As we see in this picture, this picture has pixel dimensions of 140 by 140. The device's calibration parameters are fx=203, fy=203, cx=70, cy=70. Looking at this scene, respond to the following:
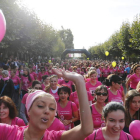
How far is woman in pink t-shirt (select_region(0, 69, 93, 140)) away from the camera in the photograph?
176cm

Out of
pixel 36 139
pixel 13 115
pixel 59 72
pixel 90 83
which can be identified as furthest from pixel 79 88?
pixel 90 83

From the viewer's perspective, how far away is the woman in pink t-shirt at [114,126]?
96.3 inches

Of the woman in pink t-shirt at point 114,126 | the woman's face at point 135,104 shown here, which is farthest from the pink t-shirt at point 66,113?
the woman in pink t-shirt at point 114,126

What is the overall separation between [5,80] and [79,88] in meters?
5.21

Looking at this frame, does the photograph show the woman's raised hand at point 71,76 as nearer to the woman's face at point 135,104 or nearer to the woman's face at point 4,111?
the woman's face at point 4,111

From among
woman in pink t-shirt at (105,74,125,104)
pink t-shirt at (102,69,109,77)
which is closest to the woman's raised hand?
woman in pink t-shirt at (105,74,125,104)

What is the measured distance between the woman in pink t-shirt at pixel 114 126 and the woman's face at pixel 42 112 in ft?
3.12

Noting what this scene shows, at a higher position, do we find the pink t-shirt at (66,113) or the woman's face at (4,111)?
the woman's face at (4,111)

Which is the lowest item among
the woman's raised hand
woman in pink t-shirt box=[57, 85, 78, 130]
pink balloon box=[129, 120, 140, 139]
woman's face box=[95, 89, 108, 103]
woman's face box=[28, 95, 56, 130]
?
woman in pink t-shirt box=[57, 85, 78, 130]

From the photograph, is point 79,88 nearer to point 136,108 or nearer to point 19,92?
point 136,108

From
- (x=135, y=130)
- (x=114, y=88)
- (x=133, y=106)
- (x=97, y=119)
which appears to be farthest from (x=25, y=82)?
(x=135, y=130)

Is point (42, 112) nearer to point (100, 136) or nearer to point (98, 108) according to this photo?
point (100, 136)

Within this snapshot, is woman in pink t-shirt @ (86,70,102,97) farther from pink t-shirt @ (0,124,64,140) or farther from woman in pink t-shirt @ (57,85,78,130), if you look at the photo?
pink t-shirt @ (0,124,64,140)

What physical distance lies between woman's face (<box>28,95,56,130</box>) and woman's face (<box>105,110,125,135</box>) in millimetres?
947
